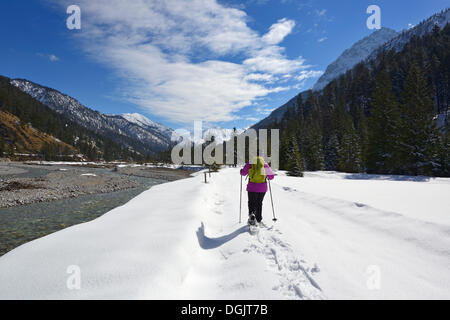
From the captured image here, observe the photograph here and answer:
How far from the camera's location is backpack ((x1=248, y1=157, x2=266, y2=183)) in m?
6.77

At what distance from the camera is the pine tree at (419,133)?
22.9 meters

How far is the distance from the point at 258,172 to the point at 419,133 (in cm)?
2752

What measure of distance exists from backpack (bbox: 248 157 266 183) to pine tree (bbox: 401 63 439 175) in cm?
2689

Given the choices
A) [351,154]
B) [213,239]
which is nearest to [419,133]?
[351,154]

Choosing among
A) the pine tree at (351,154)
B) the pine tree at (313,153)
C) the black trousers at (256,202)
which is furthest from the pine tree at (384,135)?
the black trousers at (256,202)

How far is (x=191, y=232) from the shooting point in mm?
5930

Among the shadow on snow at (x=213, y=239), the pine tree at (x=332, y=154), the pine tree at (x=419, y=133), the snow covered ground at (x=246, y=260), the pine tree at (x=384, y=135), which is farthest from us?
the pine tree at (x=332, y=154)

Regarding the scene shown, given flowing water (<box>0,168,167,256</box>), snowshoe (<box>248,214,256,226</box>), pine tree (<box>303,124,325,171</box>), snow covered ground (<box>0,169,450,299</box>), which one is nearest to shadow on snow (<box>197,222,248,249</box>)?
Answer: snow covered ground (<box>0,169,450,299</box>)

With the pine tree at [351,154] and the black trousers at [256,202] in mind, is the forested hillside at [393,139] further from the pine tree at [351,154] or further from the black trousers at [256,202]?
the black trousers at [256,202]

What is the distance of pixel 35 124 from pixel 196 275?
187 meters

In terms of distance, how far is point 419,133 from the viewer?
23344mm

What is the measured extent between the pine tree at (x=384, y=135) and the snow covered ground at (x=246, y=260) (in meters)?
24.4

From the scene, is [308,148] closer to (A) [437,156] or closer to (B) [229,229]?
(A) [437,156]
